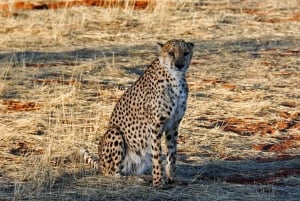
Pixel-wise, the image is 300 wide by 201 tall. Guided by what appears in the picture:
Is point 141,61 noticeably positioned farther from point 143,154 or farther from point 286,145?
point 143,154

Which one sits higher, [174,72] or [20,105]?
[174,72]

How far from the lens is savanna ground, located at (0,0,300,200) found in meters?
6.45

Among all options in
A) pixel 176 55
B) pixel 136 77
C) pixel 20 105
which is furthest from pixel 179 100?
pixel 136 77

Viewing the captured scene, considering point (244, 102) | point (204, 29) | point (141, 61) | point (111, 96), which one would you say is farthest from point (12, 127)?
point (204, 29)

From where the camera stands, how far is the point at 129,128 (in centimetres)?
658

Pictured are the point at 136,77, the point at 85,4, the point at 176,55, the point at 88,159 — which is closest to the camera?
the point at 176,55

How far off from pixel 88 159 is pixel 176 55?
3.95 feet

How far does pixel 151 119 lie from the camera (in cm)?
640

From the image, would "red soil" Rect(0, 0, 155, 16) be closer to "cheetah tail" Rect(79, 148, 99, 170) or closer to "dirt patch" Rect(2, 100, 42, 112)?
"dirt patch" Rect(2, 100, 42, 112)

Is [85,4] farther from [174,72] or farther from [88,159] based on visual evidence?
[174,72]

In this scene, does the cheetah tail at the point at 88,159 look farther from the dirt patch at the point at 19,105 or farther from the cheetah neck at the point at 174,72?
the dirt patch at the point at 19,105

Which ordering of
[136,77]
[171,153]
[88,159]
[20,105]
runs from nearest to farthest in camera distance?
1. [171,153]
2. [88,159]
3. [20,105]
4. [136,77]

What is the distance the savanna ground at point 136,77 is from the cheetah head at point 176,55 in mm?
855

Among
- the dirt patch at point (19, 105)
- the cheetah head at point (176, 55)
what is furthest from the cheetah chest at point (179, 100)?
the dirt patch at point (19, 105)
